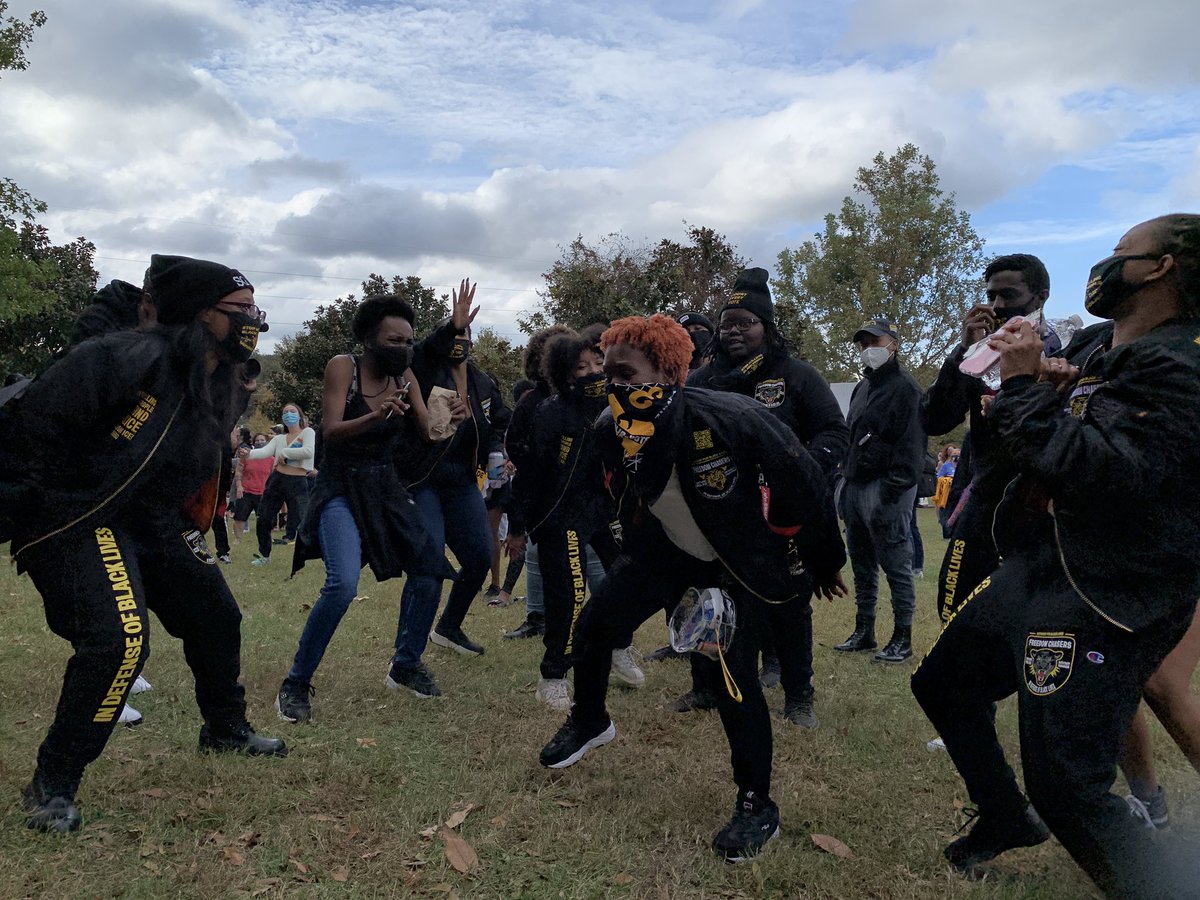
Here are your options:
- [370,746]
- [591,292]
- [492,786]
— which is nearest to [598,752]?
[492,786]

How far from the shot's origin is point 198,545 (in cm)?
422

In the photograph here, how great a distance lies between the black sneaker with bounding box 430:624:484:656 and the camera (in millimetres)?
7094

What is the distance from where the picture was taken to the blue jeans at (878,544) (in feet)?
22.9

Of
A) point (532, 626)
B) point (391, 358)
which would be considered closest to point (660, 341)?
point (391, 358)

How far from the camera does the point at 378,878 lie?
343 centimetres

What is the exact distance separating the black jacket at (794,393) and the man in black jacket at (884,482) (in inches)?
57.4

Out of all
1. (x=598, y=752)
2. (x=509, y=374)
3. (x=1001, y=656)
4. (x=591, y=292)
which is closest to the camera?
(x=1001, y=656)

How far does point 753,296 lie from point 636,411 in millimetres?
2367

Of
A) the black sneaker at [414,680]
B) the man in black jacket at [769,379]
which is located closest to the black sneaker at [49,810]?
the black sneaker at [414,680]

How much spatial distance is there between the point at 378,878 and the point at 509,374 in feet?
97.7

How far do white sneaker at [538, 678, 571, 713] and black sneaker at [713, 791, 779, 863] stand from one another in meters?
2.02

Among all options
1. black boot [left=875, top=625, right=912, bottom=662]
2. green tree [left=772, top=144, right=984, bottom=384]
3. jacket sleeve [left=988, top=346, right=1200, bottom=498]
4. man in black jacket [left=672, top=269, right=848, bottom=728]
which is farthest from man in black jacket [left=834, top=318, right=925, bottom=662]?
green tree [left=772, top=144, right=984, bottom=384]

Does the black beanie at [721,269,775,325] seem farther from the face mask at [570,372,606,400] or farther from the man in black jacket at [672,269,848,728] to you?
the face mask at [570,372,606,400]

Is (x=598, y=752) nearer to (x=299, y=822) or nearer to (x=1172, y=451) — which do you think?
(x=299, y=822)
